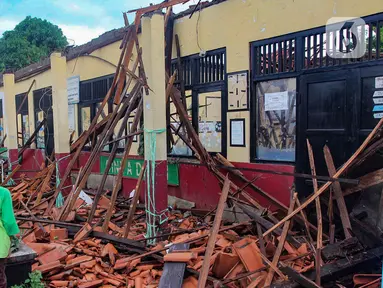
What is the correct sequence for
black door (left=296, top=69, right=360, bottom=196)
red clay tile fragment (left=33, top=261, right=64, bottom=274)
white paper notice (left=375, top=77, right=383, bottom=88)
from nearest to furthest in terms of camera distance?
red clay tile fragment (left=33, top=261, right=64, bottom=274) → white paper notice (left=375, top=77, right=383, bottom=88) → black door (left=296, top=69, right=360, bottom=196)

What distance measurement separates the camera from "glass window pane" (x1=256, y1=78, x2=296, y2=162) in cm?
597

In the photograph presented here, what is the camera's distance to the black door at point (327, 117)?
523 cm

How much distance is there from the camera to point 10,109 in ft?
41.0

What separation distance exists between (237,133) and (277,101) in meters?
1.00

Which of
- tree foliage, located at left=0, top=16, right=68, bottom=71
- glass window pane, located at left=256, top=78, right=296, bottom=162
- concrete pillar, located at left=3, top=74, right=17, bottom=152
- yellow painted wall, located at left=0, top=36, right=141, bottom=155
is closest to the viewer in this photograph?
glass window pane, located at left=256, top=78, right=296, bottom=162

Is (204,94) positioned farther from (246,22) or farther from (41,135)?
(41,135)

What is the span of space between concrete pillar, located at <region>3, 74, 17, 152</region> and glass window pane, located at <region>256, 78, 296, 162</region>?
952 cm


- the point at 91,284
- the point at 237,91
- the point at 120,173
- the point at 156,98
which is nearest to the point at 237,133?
the point at 237,91

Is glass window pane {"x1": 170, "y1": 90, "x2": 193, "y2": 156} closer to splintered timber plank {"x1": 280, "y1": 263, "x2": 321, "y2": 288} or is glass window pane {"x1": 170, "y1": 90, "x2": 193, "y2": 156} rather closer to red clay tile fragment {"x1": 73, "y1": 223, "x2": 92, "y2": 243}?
red clay tile fragment {"x1": 73, "y1": 223, "x2": 92, "y2": 243}

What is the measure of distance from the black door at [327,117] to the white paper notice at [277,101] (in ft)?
0.98

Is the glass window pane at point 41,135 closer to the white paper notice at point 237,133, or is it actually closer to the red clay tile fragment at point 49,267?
the white paper notice at point 237,133

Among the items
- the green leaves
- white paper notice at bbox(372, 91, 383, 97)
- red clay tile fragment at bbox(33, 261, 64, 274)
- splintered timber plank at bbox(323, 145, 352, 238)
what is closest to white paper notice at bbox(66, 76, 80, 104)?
red clay tile fragment at bbox(33, 261, 64, 274)

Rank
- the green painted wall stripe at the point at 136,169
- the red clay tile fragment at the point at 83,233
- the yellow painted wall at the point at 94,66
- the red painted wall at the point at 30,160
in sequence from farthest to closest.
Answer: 1. the red painted wall at the point at 30,160
2. the yellow painted wall at the point at 94,66
3. the green painted wall stripe at the point at 136,169
4. the red clay tile fragment at the point at 83,233

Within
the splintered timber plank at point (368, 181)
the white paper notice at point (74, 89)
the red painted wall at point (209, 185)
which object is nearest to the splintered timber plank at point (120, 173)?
the red painted wall at point (209, 185)
